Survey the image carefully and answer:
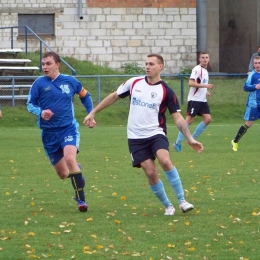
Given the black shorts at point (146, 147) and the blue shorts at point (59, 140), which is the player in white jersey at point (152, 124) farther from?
the blue shorts at point (59, 140)

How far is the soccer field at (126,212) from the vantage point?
7.63 m

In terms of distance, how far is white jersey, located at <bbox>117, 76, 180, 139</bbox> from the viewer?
9352mm

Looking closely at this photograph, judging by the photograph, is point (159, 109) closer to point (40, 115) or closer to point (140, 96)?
point (140, 96)

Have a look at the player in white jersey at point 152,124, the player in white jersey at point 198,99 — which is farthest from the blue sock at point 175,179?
the player in white jersey at point 198,99

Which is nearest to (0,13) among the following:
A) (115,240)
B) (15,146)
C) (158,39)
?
(158,39)

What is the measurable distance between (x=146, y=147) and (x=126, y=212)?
0.83 metres

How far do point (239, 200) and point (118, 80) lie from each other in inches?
689

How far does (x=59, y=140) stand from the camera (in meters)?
10.2

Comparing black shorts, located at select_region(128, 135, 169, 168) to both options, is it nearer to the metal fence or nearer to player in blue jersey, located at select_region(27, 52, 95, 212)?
player in blue jersey, located at select_region(27, 52, 95, 212)

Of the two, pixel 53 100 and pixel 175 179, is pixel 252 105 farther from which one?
pixel 175 179

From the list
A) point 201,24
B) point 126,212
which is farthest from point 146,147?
point 201,24

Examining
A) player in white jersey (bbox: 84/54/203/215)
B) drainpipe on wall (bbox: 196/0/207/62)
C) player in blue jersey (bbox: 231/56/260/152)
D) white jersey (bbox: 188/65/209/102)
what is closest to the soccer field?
player in white jersey (bbox: 84/54/203/215)

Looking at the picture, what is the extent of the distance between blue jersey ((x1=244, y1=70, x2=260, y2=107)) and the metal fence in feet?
31.1

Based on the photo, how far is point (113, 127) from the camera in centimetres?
2442
